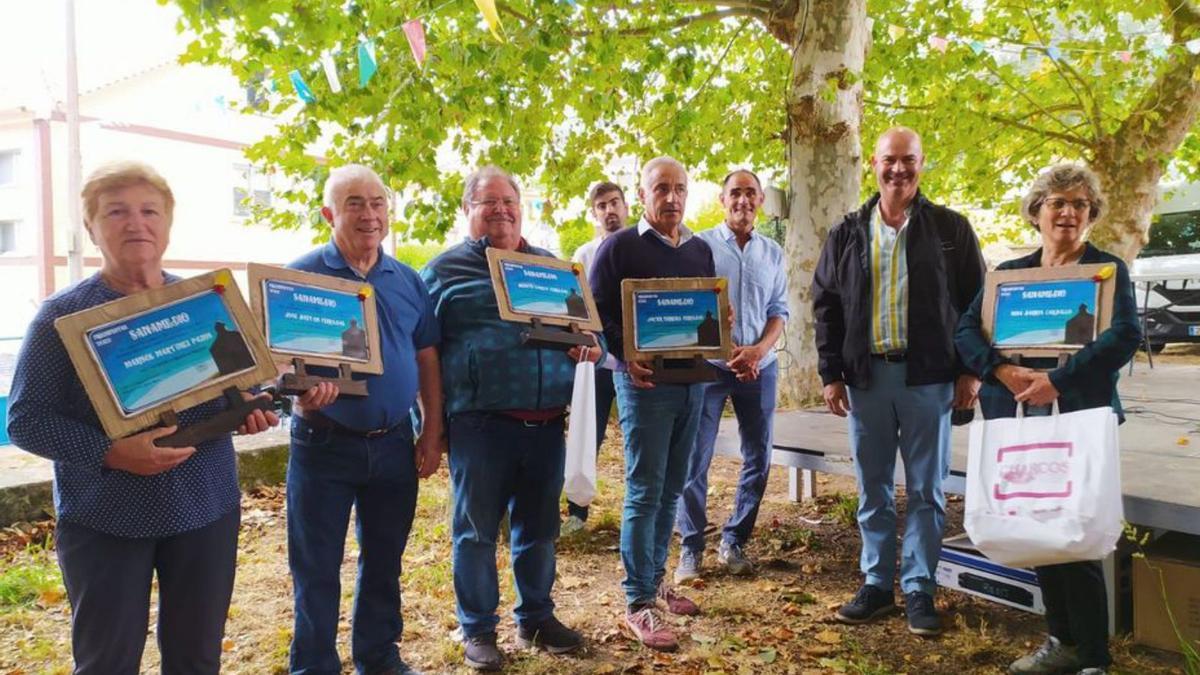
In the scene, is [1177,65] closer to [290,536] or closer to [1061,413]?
[1061,413]

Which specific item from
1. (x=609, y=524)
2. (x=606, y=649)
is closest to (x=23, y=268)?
(x=609, y=524)

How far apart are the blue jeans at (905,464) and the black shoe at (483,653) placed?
1698 millimetres

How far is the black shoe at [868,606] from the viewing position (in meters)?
3.62

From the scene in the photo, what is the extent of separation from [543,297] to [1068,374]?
74.7 inches

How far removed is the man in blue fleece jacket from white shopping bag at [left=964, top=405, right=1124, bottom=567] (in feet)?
4.93

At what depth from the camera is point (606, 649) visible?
11.3 feet

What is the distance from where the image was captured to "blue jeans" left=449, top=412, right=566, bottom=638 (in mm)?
3125

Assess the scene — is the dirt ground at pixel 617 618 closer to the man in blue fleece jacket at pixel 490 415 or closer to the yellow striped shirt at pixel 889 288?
the man in blue fleece jacket at pixel 490 415

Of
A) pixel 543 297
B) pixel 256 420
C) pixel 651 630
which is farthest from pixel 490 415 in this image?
pixel 651 630

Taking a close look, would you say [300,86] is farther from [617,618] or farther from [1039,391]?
[1039,391]

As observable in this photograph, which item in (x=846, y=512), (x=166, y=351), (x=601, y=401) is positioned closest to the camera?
(x=166, y=351)

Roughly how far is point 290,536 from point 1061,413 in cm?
277

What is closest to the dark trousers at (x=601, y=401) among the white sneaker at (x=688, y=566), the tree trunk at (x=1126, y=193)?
the white sneaker at (x=688, y=566)

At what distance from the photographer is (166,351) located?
2.11 meters
